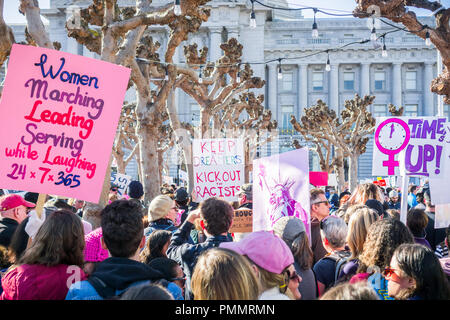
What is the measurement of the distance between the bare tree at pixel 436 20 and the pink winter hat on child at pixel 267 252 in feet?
20.1

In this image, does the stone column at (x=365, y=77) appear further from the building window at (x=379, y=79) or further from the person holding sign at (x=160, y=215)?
the person holding sign at (x=160, y=215)

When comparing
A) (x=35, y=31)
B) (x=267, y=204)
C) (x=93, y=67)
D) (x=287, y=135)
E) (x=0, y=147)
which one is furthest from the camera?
(x=287, y=135)

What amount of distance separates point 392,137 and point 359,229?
9.34 ft

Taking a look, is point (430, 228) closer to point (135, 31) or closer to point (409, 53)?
point (135, 31)

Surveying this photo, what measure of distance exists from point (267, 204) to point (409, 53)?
55629 millimetres

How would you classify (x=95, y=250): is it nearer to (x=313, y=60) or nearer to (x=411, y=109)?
(x=313, y=60)

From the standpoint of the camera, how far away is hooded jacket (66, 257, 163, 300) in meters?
2.42

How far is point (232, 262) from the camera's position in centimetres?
226

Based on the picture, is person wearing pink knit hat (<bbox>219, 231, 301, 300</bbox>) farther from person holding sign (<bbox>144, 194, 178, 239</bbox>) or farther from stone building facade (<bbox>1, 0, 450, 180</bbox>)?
stone building facade (<bbox>1, 0, 450, 180</bbox>)

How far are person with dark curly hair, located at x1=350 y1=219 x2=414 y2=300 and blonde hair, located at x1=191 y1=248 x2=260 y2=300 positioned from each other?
1024 millimetres

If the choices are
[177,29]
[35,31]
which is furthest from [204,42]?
[35,31]

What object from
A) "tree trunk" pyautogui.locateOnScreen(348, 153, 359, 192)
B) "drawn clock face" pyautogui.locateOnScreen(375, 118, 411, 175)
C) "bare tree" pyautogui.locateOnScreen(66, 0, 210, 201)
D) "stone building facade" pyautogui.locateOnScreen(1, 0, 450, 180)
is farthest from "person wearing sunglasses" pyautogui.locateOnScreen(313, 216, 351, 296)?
"stone building facade" pyautogui.locateOnScreen(1, 0, 450, 180)

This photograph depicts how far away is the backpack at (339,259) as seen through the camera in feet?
11.4

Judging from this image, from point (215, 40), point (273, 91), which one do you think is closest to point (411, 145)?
point (215, 40)
